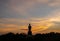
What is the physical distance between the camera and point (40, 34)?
284 feet
